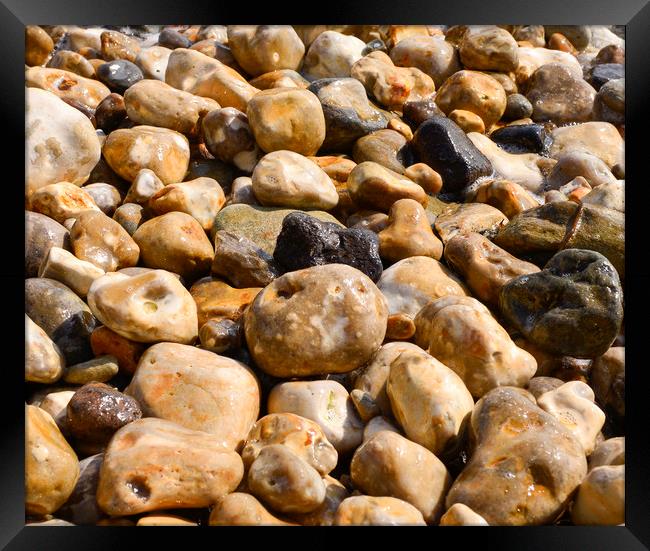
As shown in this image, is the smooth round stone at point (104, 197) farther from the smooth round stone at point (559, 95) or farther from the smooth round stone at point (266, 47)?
the smooth round stone at point (559, 95)

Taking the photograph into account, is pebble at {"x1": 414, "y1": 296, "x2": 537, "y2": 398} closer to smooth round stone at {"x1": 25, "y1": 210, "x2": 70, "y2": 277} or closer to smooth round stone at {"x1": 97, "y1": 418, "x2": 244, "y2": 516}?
smooth round stone at {"x1": 97, "y1": 418, "x2": 244, "y2": 516}

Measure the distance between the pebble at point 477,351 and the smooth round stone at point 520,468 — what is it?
0.36 metres

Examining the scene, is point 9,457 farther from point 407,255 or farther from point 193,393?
point 407,255

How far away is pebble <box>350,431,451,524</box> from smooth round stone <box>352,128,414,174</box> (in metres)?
2.51

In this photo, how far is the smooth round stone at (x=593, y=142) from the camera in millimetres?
5434

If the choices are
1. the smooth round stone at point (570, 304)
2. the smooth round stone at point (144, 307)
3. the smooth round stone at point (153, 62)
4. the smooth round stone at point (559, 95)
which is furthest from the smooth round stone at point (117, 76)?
the smooth round stone at point (570, 304)

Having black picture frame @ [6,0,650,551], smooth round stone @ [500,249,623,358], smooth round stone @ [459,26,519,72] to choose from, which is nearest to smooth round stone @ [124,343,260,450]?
black picture frame @ [6,0,650,551]

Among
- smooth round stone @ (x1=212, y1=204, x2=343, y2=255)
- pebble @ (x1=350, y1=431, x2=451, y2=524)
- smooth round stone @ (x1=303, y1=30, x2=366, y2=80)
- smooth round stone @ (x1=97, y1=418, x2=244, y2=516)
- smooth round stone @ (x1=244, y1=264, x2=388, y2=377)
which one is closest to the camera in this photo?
smooth round stone @ (x1=97, y1=418, x2=244, y2=516)

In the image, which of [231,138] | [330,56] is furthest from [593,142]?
[231,138]

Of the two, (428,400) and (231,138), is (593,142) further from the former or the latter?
(428,400)

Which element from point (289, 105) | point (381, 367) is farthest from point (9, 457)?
point (289, 105)

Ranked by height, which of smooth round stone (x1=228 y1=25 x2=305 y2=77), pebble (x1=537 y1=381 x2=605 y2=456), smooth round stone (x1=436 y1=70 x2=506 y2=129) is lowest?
pebble (x1=537 y1=381 x2=605 y2=456)

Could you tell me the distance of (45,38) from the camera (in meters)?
5.82

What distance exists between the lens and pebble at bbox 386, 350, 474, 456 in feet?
9.41
